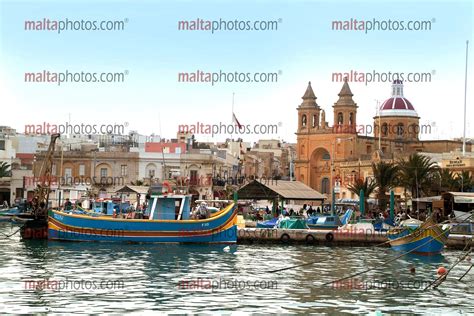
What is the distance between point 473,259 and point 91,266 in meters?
16.1

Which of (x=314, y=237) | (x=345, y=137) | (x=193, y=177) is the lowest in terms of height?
(x=314, y=237)

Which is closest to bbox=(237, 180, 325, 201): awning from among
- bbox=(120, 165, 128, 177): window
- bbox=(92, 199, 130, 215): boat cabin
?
bbox=(92, 199, 130, 215): boat cabin

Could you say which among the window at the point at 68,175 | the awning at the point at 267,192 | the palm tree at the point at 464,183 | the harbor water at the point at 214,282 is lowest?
the harbor water at the point at 214,282

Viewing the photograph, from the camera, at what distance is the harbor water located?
67.8 feet

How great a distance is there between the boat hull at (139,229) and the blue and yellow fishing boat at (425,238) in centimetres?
856

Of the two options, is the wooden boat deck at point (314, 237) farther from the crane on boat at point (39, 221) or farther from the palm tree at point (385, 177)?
the palm tree at point (385, 177)

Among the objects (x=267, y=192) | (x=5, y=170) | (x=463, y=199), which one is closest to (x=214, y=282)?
(x=267, y=192)

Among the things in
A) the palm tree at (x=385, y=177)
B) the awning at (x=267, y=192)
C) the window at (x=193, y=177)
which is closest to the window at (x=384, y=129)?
the window at (x=193, y=177)

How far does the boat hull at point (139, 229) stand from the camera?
3988cm

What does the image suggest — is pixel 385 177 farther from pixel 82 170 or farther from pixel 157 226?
pixel 82 170

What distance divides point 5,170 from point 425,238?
58040mm

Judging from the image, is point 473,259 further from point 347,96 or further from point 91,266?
point 347,96

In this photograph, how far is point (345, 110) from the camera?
107 m

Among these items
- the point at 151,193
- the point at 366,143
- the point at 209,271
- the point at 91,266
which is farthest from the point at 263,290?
the point at 366,143
